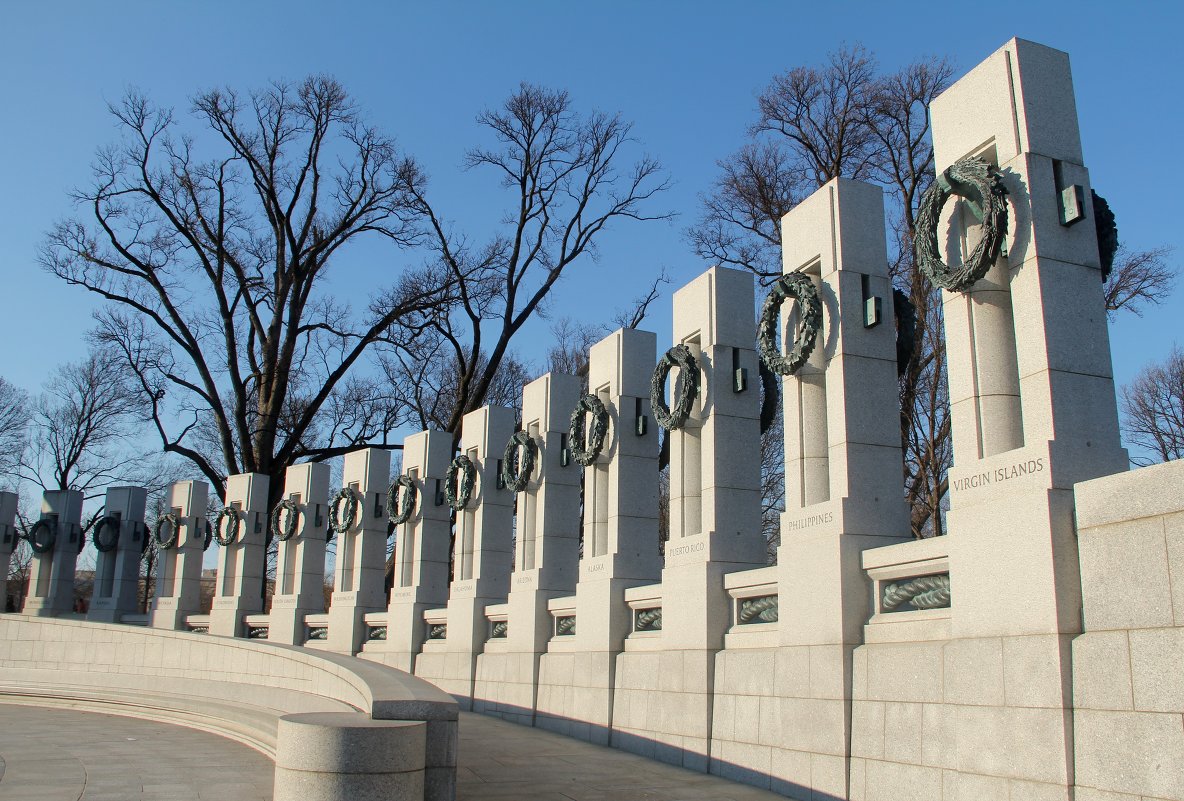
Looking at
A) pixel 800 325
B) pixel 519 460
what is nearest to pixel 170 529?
pixel 519 460

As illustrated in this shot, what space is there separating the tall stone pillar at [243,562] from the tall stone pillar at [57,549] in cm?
630

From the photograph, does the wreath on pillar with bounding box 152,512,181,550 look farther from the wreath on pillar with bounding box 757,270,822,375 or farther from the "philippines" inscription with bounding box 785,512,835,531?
the "philippines" inscription with bounding box 785,512,835,531

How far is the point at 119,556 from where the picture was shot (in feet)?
97.6

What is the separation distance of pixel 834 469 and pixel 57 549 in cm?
2724

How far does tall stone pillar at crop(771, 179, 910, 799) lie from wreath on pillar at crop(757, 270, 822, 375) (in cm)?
16

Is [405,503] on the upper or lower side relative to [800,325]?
lower

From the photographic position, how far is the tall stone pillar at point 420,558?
21.1m

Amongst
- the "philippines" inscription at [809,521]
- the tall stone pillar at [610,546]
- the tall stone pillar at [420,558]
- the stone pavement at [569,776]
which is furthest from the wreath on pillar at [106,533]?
the "philippines" inscription at [809,521]

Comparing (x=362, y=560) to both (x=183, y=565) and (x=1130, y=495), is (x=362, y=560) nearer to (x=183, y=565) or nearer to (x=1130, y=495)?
(x=183, y=565)

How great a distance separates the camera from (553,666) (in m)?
16.4

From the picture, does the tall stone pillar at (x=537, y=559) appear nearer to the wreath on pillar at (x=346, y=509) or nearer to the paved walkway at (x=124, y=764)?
the paved walkway at (x=124, y=764)

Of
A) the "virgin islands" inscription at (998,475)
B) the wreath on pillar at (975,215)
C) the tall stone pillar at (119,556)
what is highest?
the wreath on pillar at (975,215)

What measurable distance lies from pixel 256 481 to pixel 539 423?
39.6 ft

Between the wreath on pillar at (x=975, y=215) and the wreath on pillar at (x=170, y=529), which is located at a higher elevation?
the wreath on pillar at (x=975, y=215)
